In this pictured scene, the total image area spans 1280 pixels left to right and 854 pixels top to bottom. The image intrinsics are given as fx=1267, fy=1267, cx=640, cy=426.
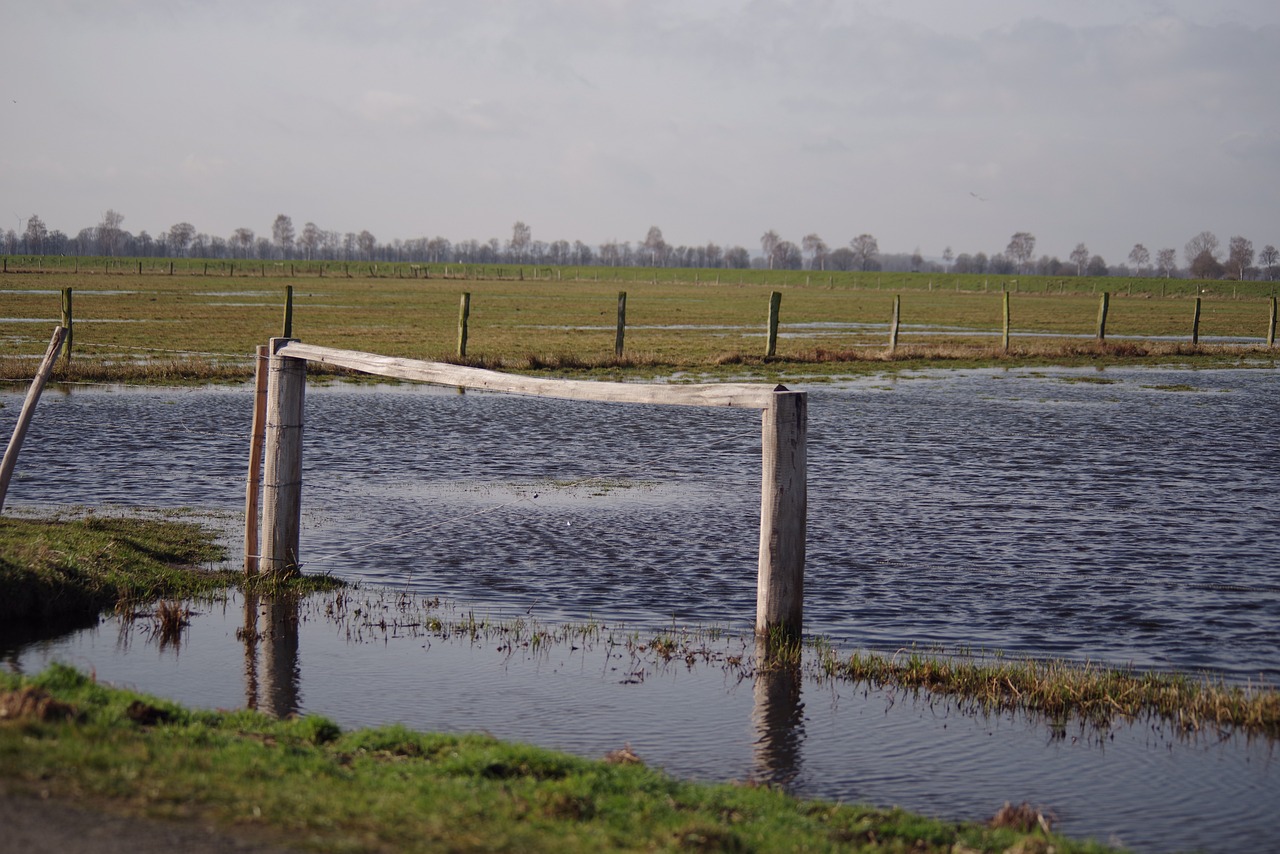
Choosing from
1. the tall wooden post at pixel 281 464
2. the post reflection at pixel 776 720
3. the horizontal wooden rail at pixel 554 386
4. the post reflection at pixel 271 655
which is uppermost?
the horizontal wooden rail at pixel 554 386

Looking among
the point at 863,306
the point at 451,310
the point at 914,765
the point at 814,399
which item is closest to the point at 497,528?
the point at 914,765

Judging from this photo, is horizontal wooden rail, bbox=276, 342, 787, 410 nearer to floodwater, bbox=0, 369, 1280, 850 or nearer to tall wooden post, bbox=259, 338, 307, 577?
tall wooden post, bbox=259, 338, 307, 577

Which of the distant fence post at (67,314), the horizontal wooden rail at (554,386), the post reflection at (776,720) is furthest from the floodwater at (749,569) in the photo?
the distant fence post at (67,314)

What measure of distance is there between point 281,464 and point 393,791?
539 cm

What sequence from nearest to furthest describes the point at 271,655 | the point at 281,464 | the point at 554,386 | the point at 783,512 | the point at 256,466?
the point at 271,655 → the point at 783,512 → the point at 554,386 → the point at 281,464 → the point at 256,466

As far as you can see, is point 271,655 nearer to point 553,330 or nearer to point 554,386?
point 554,386

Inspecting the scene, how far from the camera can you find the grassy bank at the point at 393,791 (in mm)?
4711

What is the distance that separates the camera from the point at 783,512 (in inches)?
338

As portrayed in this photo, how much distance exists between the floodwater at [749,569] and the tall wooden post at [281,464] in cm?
78

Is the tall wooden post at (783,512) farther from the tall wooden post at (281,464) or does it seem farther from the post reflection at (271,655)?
the tall wooden post at (281,464)

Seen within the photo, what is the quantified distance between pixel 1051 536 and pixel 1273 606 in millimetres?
2980

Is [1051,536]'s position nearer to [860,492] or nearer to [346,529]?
[860,492]

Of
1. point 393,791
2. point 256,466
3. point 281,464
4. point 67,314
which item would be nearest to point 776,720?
point 393,791

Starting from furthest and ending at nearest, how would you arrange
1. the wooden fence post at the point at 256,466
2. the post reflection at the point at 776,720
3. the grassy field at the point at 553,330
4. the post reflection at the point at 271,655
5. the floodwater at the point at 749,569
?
the grassy field at the point at 553,330 < the wooden fence post at the point at 256,466 < the post reflection at the point at 271,655 < the floodwater at the point at 749,569 < the post reflection at the point at 776,720
